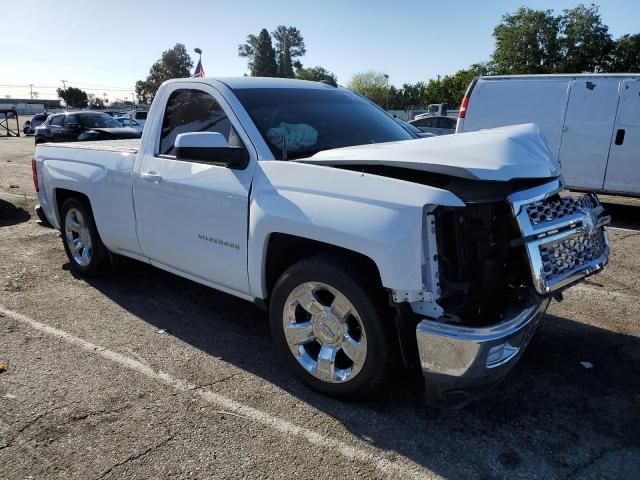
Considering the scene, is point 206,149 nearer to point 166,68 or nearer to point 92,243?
point 92,243

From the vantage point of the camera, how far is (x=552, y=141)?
859cm

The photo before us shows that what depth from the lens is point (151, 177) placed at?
416cm

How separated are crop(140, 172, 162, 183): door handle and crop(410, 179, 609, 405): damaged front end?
2296 millimetres

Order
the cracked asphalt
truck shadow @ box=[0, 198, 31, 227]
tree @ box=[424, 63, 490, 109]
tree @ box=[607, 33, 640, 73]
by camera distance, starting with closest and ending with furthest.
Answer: the cracked asphalt → truck shadow @ box=[0, 198, 31, 227] → tree @ box=[607, 33, 640, 73] → tree @ box=[424, 63, 490, 109]

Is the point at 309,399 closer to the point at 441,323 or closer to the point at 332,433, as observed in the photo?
the point at 332,433

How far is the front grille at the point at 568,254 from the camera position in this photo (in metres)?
2.71

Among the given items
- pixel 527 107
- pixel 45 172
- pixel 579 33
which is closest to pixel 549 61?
pixel 579 33

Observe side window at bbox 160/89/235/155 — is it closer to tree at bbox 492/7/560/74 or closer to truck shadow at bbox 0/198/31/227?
truck shadow at bbox 0/198/31/227

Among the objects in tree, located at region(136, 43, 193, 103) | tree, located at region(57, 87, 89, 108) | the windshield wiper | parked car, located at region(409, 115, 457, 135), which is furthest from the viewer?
tree, located at region(136, 43, 193, 103)

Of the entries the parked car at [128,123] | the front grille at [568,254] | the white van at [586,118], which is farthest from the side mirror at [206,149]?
the parked car at [128,123]

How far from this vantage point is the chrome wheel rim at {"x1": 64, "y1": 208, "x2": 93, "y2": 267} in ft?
17.5

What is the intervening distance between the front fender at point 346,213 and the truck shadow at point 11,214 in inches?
254

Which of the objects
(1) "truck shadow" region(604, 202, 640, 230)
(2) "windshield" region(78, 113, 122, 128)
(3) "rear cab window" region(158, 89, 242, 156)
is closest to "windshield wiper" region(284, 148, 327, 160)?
(3) "rear cab window" region(158, 89, 242, 156)

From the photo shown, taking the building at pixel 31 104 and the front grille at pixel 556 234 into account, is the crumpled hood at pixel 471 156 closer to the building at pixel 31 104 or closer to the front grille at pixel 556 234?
the front grille at pixel 556 234
